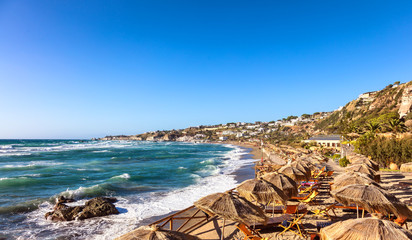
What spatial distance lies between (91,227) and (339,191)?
9.86 metres

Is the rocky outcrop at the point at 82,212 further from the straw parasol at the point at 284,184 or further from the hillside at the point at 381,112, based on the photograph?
the hillside at the point at 381,112

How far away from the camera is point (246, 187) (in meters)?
7.46

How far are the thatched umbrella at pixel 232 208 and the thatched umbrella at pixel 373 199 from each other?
108 inches

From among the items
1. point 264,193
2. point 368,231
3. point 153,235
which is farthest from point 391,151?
point 153,235

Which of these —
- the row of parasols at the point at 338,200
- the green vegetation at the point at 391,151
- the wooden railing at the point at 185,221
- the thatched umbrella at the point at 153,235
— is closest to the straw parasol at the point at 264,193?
the row of parasols at the point at 338,200

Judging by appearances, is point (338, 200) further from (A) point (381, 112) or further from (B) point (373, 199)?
(A) point (381, 112)

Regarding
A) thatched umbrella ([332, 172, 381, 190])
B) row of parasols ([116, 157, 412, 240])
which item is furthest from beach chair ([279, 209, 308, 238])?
thatched umbrella ([332, 172, 381, 190])

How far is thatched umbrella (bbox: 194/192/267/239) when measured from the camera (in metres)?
5.22

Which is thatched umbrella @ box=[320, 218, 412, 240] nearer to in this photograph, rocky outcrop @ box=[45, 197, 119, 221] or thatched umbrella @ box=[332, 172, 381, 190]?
thatched umbrella @ box=[332, 172, 381, 190]

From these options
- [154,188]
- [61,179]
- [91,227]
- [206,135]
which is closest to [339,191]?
[91,227]

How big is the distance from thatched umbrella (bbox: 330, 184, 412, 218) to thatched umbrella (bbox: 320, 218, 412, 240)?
2751 millimetres

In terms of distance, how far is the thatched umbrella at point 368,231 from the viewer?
11.0ft

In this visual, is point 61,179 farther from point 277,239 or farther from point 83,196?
point 277,239

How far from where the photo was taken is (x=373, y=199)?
5.93 m
